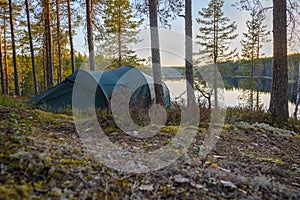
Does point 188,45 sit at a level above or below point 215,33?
below

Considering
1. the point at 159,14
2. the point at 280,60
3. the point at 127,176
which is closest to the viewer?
the point at 127,176

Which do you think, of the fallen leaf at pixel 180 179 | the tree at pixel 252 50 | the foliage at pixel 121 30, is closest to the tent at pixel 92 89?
the fallen leaf at pixel 180 179

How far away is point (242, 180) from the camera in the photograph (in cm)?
210

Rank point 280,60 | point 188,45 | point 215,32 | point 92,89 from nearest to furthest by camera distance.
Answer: point 280,60 → point 92,89 → point 188,45 → point 215,32

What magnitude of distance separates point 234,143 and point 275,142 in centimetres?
104

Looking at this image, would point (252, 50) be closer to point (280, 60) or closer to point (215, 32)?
point (215, 32)

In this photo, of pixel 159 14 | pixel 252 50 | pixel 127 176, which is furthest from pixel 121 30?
pixel 127 176

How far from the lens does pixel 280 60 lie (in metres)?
5.98

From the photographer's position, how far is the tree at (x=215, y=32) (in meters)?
17.6

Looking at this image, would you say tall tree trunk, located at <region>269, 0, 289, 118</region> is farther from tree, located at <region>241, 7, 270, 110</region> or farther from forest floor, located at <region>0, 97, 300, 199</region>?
tree, located at <region>241, 7, 270, 110</region>

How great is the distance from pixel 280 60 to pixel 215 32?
12984mm

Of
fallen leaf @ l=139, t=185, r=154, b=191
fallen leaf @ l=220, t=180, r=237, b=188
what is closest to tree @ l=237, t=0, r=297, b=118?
fallen leaf @ l=220, t=180, r=237, b=188

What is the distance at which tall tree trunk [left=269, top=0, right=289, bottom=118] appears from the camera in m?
5.89

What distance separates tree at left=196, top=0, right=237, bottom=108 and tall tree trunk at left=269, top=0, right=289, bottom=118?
37.0 ft
